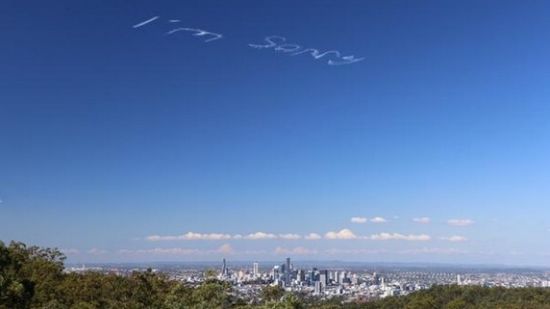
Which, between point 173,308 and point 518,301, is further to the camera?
point 518,301

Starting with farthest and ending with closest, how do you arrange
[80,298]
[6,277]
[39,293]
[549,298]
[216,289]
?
[549,298] < [80,298] < [39,293] < [216,289] < [6,277]

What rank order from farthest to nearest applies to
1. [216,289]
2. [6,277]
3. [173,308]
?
[216,289] < [173,308] < [6,277]

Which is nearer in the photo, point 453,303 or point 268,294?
point 268,294

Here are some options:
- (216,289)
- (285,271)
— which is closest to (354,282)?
(285,271)

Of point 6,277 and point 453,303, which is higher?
point 6,277

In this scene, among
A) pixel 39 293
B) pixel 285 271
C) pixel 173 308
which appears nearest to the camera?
pixel 173 308

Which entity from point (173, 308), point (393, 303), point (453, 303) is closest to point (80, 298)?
point (173, 308)

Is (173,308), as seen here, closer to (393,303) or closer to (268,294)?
(268,294)

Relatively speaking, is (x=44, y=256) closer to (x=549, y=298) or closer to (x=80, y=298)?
(x=80, y=298)

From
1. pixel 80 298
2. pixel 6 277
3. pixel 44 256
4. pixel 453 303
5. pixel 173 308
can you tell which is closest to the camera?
pixel 6 277
